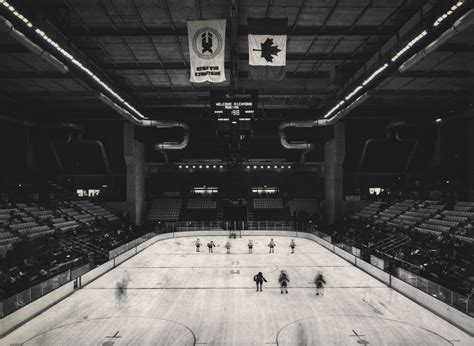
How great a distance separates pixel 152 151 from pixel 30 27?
32726 millimetres

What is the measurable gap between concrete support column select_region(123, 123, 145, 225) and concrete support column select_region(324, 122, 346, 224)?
2218 centimetres

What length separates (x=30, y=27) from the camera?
1539cm

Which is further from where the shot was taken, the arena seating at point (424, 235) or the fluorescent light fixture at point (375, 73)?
the fluorescent light fixture at point (375, 73)

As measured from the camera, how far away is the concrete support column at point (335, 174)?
41.2 meters

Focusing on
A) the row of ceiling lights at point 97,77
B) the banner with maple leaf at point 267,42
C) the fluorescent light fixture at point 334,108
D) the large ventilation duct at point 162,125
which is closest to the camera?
the row of ceiling lights at point 97,77

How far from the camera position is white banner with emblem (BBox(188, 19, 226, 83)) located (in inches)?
607

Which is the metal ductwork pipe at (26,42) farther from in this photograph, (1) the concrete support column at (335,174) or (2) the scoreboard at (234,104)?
(1) the concrete support column at (335,174)

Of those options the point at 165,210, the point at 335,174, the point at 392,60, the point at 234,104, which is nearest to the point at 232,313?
the point at 234,104

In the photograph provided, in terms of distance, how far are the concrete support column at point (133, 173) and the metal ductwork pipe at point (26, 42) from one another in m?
21.4

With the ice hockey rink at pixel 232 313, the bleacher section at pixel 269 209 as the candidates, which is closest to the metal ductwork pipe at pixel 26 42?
the ice hockey rink at pixel 232 313

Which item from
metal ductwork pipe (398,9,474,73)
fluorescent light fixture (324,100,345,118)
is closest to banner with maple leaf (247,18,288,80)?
metal ductwork pipe (398,9,474,73)

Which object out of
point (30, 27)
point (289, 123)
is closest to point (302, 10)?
point (30, 27)

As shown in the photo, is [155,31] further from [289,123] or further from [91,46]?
[289,123]

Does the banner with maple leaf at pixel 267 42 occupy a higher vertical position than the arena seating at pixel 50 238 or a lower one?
higher
